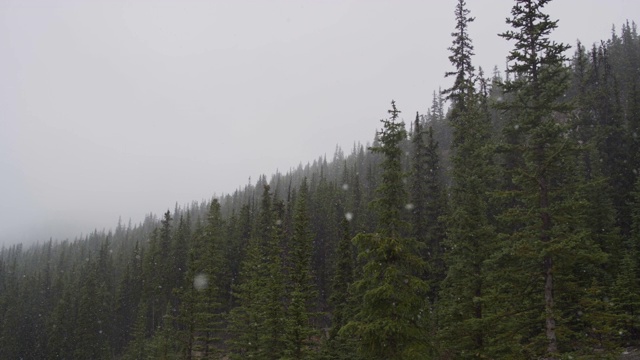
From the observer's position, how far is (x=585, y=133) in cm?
5028

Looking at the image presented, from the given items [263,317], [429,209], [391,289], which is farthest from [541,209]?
[429,209]

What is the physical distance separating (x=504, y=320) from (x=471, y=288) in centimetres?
489


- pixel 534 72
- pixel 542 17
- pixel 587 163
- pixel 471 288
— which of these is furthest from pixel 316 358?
pixel 587 163

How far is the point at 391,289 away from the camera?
51.5 feet

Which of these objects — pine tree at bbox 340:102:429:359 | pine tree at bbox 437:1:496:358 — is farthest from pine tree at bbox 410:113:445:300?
pine tree at bbox 340:102:429:359

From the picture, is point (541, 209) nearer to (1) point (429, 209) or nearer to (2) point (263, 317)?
(2) point (263, 317)

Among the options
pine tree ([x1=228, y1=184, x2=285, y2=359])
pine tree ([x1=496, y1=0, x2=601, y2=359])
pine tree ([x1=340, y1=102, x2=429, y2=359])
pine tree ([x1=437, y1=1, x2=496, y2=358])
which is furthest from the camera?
pine tree ([x1=228, y1=184, x2=285, y2=359])

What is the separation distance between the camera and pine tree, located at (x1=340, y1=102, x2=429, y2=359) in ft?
51.8

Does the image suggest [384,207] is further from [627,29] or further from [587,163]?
[627,29]

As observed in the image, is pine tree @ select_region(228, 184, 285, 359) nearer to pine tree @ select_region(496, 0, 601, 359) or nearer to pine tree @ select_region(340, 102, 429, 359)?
pine tree @ select_region(340, 102, 429, 359)

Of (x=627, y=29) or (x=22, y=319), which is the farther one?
(x=627, y=29)

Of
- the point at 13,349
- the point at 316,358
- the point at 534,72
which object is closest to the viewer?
the point at 534,72

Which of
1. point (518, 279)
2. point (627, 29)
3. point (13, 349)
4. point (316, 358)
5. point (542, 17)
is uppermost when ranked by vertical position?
point (627, 29)

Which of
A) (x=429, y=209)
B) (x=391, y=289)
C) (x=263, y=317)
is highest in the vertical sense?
(x=429, y=209)
